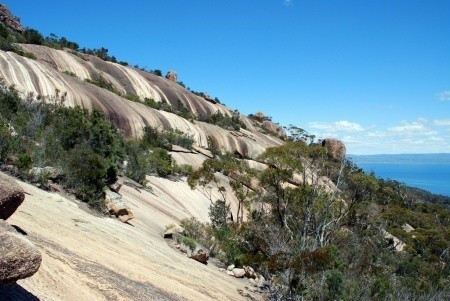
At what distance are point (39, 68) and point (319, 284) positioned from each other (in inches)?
930

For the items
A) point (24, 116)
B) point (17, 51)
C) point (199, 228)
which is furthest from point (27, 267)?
point (17, 51)

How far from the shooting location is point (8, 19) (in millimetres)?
48312

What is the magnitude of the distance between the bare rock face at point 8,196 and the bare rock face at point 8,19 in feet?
155

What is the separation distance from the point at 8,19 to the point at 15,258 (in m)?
50.5

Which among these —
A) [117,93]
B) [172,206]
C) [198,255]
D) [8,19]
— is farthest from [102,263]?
[8,19]

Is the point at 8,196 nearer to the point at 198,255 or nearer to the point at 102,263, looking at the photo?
Answer: the point at 102,263

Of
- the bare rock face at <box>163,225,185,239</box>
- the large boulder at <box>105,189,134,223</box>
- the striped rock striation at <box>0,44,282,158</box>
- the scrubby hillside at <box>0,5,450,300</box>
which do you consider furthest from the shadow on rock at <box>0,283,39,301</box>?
the striped rock striation at <box>0,44,282,158</box>

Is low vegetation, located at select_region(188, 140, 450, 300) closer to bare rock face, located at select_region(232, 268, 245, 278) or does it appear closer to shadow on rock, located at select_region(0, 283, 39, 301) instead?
bare rock face, located at select_region(232, 268, 245, 278)

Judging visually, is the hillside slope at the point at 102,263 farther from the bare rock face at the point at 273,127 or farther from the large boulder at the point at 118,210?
the bare rock face at the point at 273,127

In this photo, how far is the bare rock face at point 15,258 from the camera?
4945mm

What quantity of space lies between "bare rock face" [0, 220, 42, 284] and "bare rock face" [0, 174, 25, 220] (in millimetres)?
1144

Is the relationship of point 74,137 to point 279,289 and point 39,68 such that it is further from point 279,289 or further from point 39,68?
point 279,289

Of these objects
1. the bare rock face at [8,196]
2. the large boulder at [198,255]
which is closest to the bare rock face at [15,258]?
the bare rock face at [8,196]

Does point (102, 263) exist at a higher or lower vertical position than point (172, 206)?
lower
